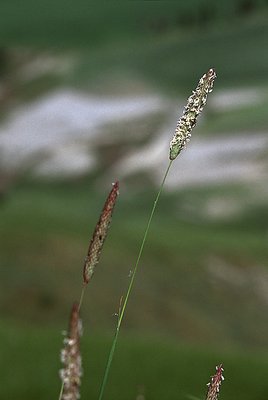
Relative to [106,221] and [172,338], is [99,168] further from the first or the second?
[106,221]

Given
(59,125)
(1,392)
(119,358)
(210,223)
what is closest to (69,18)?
(59,125)

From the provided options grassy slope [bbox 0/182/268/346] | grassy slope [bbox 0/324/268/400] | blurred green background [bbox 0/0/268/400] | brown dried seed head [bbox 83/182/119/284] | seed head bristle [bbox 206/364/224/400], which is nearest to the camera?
seed head bristle [bbox 206/364/224/400]

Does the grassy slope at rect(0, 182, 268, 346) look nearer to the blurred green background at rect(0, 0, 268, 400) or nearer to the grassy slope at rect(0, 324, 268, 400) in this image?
the blurred green background at rect(0, 0, 268, 400)

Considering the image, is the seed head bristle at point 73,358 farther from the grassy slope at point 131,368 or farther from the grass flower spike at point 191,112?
the grassy slope at point 131,368

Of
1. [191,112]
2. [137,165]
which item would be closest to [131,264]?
[137,165]

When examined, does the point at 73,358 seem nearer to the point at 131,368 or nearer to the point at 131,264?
the point at 131,368

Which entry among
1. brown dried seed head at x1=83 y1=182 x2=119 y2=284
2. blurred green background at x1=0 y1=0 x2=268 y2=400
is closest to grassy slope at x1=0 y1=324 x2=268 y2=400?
blurred green background at x1=0 y1=0 x2=268 y2=400

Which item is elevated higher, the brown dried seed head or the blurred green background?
the blurred green background
